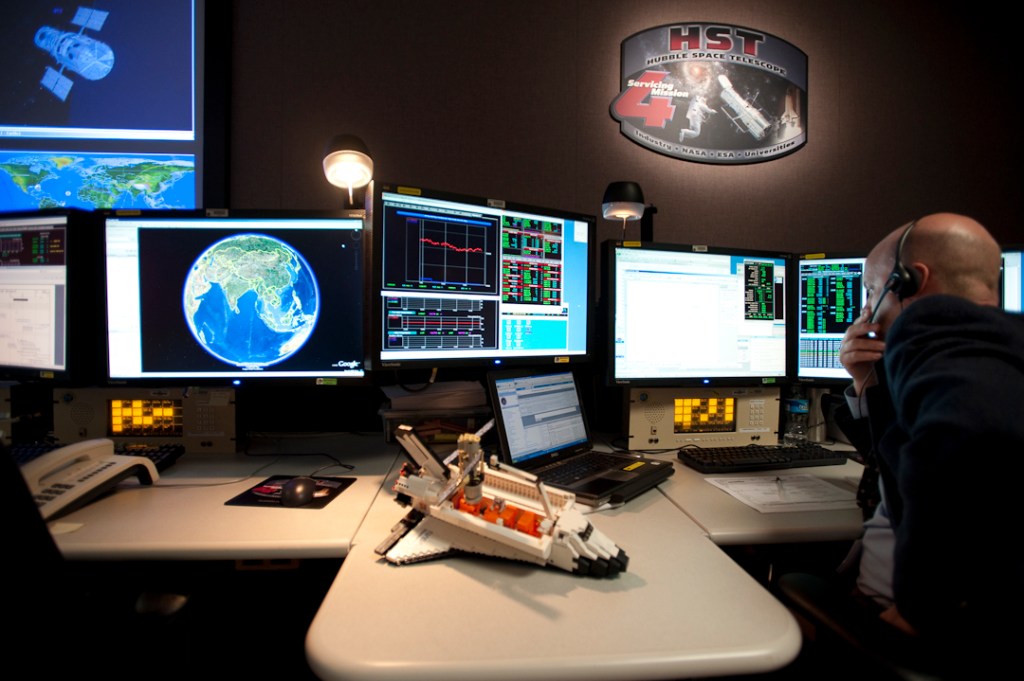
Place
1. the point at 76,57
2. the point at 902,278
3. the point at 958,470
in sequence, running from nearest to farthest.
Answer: the point at 958,470 → the point at 902,278 → the point at 76,57

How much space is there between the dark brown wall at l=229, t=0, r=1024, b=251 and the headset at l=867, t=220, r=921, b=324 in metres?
1.00

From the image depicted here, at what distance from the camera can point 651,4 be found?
180cm

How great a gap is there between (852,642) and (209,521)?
106 cm

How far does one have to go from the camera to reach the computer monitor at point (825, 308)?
1.50 m

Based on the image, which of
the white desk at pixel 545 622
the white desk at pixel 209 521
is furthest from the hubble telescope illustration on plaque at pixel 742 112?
the white desk at pixel 209 521

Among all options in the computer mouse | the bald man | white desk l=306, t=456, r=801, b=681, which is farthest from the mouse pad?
the bald man

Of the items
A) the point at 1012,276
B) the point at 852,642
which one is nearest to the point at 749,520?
the point at 852,642

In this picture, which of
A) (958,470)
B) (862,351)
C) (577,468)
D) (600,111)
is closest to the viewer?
(958,470)

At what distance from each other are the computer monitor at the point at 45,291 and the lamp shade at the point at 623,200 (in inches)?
55.2

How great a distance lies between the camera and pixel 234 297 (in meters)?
1.32

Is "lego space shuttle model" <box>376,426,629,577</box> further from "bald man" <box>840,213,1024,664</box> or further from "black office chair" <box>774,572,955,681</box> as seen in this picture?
"bald man" <box>840,213,1024,664</box>

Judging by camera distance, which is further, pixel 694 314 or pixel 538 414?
pixel 694 314

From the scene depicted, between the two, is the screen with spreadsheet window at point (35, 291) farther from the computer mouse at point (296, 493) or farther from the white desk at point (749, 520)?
the white desk at point (749, 520)

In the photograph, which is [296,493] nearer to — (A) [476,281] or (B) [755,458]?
(A) [476,281]
